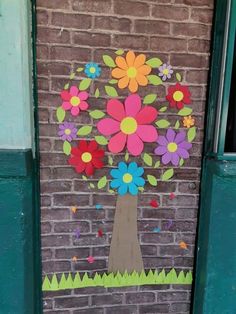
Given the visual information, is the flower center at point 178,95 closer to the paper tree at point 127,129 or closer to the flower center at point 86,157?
the paper tree at point 127,129

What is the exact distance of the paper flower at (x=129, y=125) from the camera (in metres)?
2.46

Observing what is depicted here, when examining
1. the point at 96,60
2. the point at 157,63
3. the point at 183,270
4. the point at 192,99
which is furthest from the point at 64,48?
the point at 183,270

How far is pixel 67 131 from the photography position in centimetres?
245

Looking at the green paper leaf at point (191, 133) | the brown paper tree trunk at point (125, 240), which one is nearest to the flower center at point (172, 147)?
the green paper leaf at point (191, 133)

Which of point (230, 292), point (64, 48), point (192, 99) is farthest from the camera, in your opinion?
point (230, 292)

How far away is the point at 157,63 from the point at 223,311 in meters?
1.73

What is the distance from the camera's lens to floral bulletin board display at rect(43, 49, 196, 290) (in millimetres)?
2424

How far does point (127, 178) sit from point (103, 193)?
18 cm

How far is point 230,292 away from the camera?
2.72m

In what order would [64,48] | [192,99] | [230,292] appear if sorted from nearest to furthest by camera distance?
1. [64,48]
2. [192,99]
3. [230,292]

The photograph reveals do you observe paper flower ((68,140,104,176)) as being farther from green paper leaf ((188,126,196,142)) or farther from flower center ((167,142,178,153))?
green paper leaf ((188,126,196,142))

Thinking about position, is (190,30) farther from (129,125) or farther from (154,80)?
(129,125)

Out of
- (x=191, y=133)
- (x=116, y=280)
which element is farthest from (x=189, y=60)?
(x=116, y=280)

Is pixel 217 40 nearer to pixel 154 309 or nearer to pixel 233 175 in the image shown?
pixel 233 175
